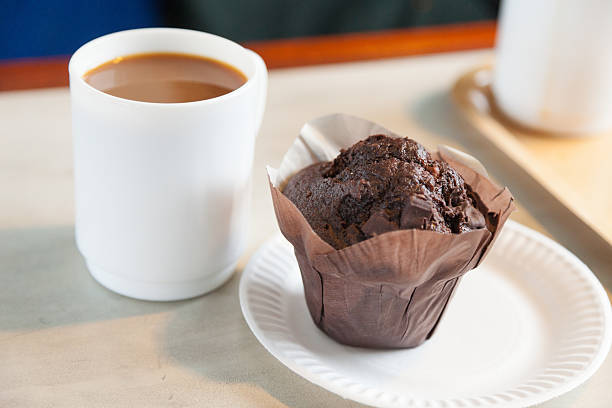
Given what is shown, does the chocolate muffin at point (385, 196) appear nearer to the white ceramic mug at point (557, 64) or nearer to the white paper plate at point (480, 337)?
the white paper plate at point (480, 337)

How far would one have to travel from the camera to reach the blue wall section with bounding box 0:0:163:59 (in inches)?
74.4

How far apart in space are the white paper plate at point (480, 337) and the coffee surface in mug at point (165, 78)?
7.7 inches

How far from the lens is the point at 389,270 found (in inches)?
24.0

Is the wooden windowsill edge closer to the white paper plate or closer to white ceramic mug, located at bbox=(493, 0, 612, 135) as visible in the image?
white ceramic mug, located at bbox=(493, 0, 612, 135)

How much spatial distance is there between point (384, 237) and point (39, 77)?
86 centimetres

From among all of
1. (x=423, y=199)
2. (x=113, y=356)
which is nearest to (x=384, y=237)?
(x=423, y=199)

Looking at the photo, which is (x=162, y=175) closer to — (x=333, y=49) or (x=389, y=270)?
(x=389, y=270)

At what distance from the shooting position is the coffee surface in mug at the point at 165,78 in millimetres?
712

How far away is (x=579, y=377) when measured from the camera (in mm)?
639

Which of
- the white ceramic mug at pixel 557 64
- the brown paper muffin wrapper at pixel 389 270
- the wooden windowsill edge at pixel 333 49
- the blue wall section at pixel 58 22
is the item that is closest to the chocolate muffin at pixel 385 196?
the brown paper muffin wrapper at pixel 389 270

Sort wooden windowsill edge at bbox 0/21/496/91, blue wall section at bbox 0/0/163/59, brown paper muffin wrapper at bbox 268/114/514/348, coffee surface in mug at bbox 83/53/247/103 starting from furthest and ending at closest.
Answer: blue wall section at bbox 0/0/163/59 < wooden windowsill edge at bbox 0/21/496/91 < coffee surface in mug at bbox 83/53/247/103 < brown paper muffin wrapper at bbox 268/114/514/348

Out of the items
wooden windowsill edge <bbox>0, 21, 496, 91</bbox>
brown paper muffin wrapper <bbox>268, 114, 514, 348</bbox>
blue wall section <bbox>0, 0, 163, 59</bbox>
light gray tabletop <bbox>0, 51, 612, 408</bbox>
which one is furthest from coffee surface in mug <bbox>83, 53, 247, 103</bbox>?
blue wall section <bbox>0, 0, 163, 59</bbox>

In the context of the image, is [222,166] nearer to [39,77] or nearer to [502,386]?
[502,386]

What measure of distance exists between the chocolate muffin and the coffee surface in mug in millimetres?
146
